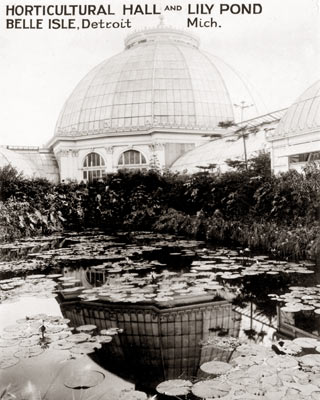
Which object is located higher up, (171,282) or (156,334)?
(171,282)

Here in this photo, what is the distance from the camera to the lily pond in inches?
161

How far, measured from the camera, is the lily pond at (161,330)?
4100 mm

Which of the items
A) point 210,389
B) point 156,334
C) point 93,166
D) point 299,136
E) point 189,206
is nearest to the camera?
point 210,389

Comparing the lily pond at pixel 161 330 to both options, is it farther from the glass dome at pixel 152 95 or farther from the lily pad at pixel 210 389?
the glass dome at pixel 152 95

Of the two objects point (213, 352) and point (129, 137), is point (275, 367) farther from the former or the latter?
point (129, 137)

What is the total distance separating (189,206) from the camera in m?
20.0

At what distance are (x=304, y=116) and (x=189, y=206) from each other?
631 cm

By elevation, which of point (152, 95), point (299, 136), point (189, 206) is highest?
point (152, 95)

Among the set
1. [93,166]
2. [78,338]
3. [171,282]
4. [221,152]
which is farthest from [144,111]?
[78,338]

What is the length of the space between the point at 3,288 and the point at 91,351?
13.0 feet

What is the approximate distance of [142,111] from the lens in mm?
42125

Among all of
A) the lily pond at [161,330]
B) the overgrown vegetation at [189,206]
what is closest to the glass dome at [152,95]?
the overgrown vegetation at [189,206]

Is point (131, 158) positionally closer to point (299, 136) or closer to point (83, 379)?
point (299, 136)

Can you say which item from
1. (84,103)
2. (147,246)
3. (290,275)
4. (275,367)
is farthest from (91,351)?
(84,103)
